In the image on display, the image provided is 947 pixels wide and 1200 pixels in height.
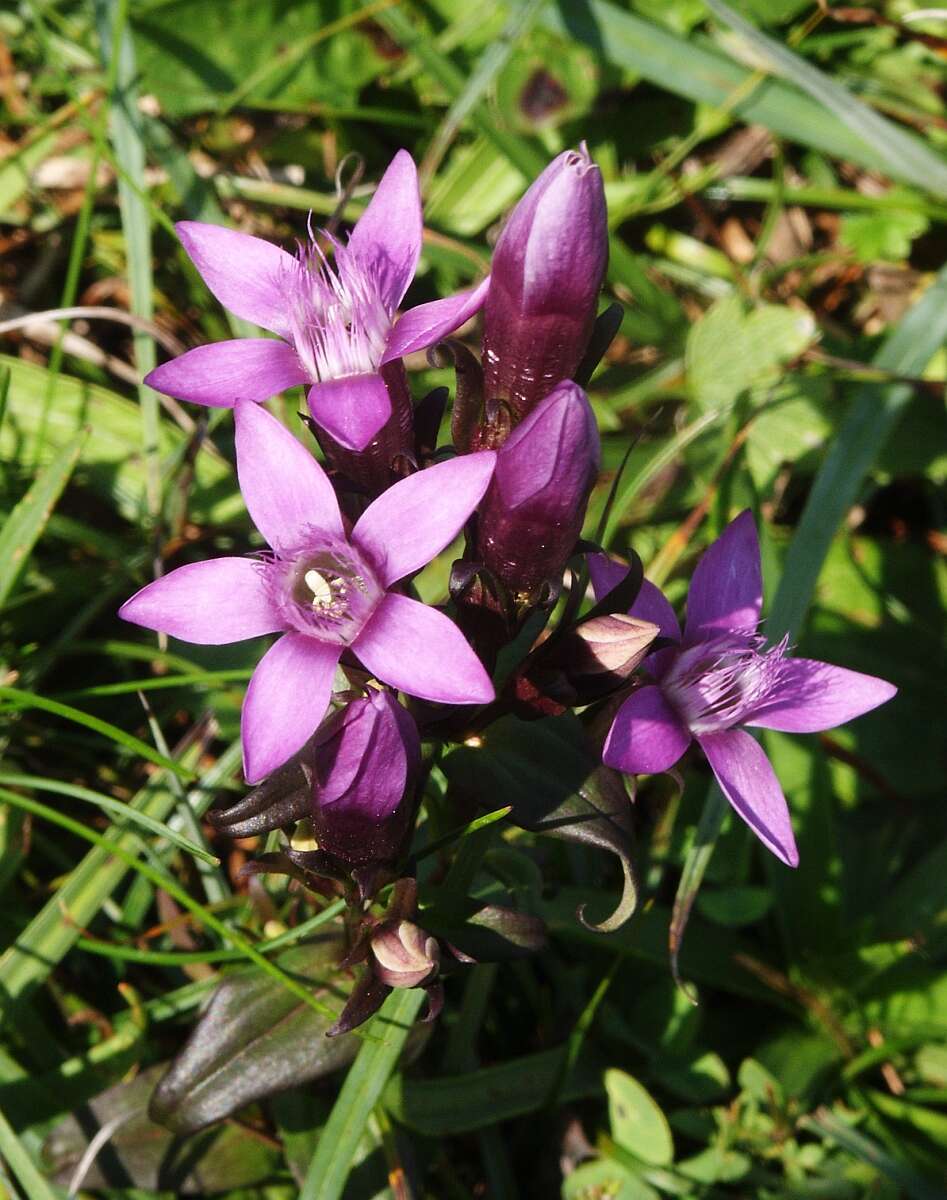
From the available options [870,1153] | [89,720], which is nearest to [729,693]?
[89,720]

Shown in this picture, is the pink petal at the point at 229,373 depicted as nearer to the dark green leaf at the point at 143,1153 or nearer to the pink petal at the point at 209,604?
the pink petal at the point at 209,604

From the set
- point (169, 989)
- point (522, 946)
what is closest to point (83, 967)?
point (169, 989)

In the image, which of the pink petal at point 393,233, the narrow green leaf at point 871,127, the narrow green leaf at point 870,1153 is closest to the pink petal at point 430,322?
the pink petal at point 393,233

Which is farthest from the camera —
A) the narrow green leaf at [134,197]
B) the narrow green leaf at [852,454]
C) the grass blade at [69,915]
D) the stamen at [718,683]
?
the narrow green leaf at [134,197]

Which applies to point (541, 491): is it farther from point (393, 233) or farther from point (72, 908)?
point (72, 908)

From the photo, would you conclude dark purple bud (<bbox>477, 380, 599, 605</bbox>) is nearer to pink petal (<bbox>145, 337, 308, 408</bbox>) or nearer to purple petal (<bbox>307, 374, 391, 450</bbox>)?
purple petal (<bbox>307, 374, 391, 450</bbox>)

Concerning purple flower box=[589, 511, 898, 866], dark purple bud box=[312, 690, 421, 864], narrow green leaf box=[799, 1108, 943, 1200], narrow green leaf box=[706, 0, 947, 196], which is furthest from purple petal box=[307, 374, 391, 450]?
narrow green leaf box=[706, 0, 947, 196]
